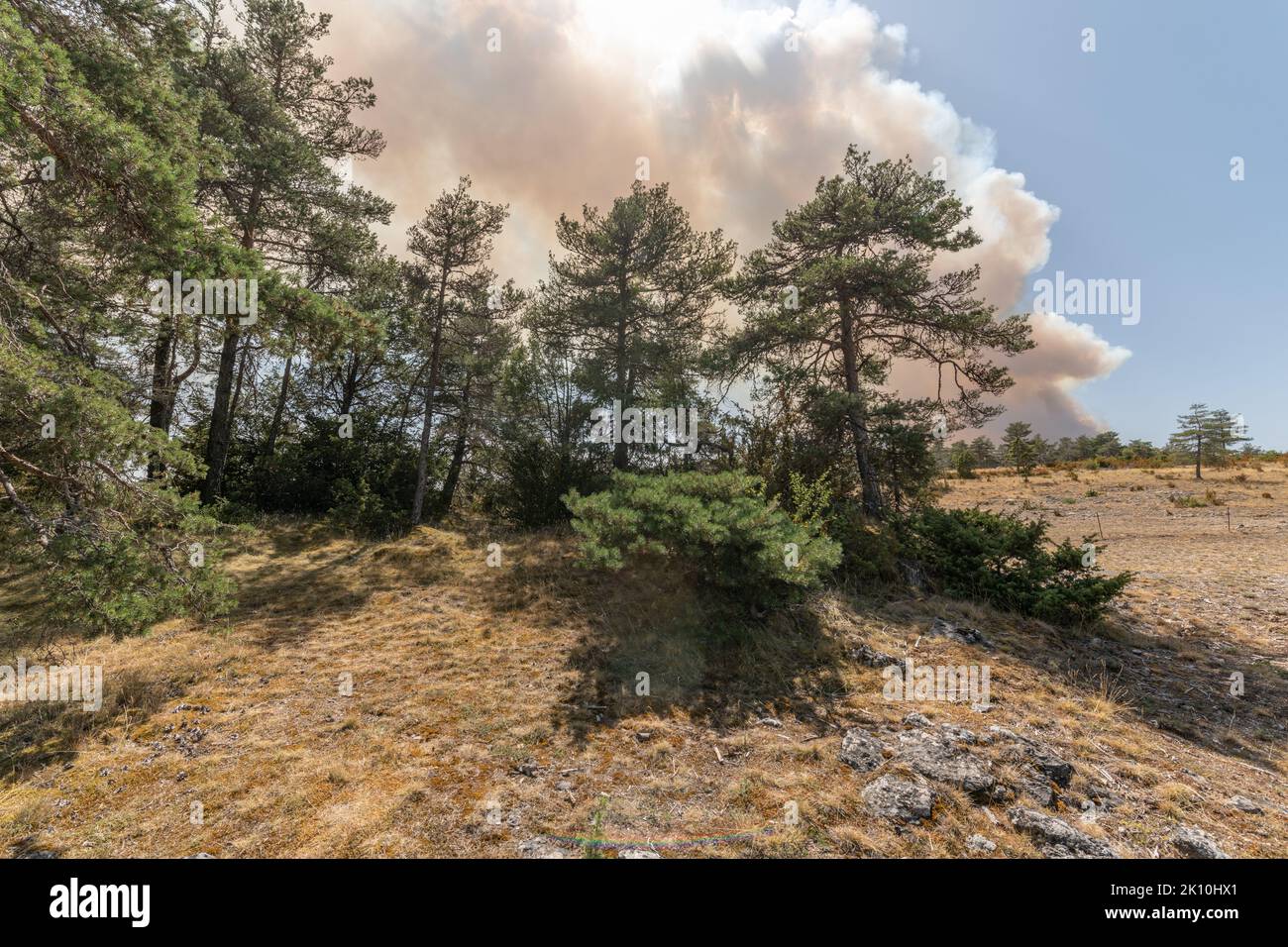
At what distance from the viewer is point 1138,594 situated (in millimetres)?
10227

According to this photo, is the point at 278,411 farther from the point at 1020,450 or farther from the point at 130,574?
the point at 1020,450

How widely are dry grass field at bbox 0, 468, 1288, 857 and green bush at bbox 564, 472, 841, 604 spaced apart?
90 cm

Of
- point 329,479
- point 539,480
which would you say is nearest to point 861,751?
point 539,480

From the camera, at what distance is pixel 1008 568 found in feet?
32.5

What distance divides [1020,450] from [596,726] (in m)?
56.4

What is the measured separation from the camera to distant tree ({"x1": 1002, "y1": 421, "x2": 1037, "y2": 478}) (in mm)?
40884

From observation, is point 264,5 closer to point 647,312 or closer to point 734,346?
point 647,312

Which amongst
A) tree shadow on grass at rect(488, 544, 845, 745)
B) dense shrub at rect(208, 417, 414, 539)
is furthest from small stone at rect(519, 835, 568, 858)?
dense shrub at rect(208, 417, 414, 539)

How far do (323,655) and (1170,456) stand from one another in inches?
2724

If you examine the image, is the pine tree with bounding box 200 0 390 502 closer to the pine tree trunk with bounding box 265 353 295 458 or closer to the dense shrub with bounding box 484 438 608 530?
the pine tree trunk with bounding box 265 353 295 458

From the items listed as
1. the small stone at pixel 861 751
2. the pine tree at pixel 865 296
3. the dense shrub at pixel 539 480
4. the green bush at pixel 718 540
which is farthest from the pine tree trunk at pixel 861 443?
the small stone at pixel 861 751

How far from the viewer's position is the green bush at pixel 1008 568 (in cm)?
834

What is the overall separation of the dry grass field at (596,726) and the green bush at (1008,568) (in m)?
0.61
